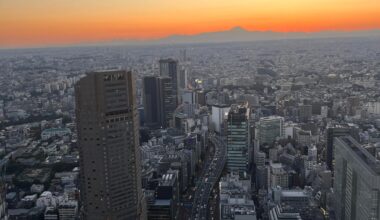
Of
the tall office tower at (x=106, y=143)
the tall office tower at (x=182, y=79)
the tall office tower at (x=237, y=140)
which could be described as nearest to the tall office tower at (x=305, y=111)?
the tall office tower at (x=237, y=140)

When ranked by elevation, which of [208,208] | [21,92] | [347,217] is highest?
[21,92]

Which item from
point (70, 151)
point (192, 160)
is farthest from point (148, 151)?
point (70, 151)

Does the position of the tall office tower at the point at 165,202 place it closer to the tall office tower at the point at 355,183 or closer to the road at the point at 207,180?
the road at the point at 207,180

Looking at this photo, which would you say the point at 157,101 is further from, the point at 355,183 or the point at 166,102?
the point at 355,183

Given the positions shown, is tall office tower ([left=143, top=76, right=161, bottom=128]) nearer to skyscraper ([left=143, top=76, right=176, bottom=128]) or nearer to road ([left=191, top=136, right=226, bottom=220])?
skyscraper ([left=143, top=76, right=176, bottom=128])

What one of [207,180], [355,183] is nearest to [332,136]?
[207,180]

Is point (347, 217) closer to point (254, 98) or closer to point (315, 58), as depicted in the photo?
point (254, 98)
